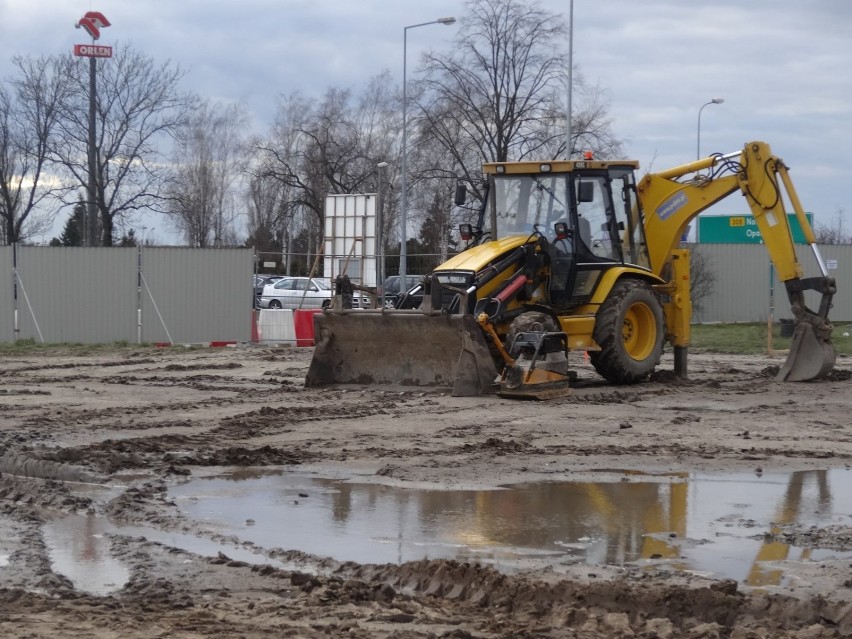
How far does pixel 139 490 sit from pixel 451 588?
3.34 meters

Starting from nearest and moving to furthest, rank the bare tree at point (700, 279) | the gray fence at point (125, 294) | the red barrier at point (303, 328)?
the gray fence at point (125, 294) → the red barrier at point (303, 328) → the bare tree at point (700, 279)

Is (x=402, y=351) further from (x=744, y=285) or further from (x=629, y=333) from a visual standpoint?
(x=744, y=285)

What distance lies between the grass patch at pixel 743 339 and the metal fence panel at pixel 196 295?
993 cm

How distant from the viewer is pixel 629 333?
1655 cm

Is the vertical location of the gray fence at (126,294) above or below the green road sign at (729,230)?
below

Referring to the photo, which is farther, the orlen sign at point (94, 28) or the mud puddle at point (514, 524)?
the orlen sign at point (94, 28)

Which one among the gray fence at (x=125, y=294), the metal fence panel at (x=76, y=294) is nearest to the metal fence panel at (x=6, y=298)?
the gray fence at (x=125, y=294)

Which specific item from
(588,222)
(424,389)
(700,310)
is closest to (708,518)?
(424,389)

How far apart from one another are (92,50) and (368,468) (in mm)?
34577

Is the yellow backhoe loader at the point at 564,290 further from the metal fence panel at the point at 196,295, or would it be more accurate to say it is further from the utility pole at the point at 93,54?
the utility pole at the point at 93,54

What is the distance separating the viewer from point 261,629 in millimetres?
5207

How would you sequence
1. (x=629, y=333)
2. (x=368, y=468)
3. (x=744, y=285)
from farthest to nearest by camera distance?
(x=744, y=285) < (x=629, y=333) < (x=368, y=468)

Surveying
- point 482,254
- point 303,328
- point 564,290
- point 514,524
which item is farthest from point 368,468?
point 303,328

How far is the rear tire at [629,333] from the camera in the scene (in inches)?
619
